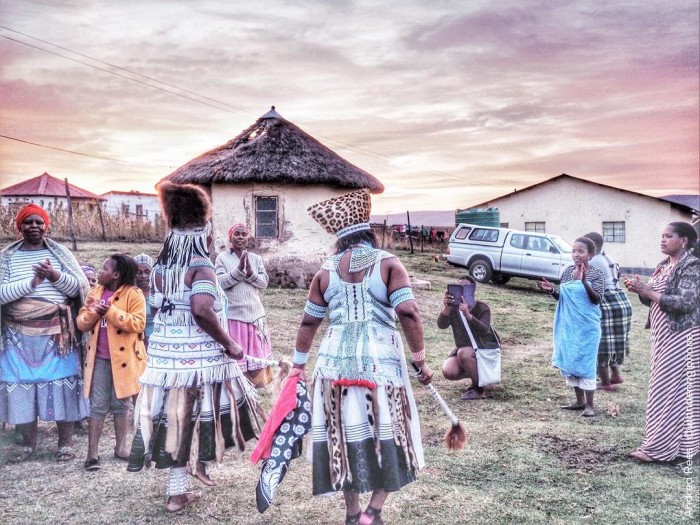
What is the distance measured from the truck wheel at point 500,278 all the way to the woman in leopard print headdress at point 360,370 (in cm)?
773

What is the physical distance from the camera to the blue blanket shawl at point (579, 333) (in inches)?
192

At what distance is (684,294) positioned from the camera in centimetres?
370

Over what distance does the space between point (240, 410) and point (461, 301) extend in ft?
7.24

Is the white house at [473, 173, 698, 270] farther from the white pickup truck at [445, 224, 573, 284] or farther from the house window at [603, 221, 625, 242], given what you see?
the white pickup truck at [445, 224, 573, 284]

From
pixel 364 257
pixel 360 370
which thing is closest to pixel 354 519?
pixel 360 370

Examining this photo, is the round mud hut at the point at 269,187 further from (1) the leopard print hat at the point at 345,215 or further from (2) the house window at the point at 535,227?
(1) the leopard print hat at the point at 345,215

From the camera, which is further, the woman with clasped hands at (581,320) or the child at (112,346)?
the woman with clasped hands at (581,320)

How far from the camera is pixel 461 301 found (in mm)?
4910

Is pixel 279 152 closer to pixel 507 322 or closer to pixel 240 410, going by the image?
pixel 507 322

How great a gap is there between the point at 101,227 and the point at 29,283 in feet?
7.49

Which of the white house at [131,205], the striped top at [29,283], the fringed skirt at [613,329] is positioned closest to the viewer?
the striped top at [29,283]

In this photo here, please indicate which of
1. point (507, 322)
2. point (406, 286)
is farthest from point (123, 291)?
point (507, 322)

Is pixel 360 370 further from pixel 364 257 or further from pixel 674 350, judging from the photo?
pixel 674 350

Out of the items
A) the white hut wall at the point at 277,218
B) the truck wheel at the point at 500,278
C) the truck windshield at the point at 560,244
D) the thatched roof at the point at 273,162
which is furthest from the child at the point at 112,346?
the truck wheel at the point at 500,278
